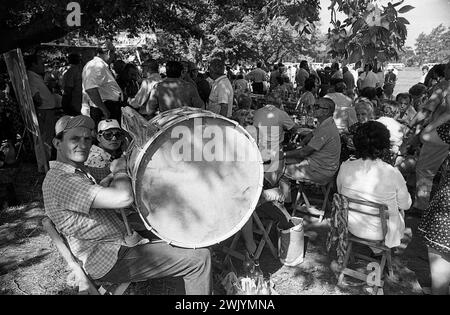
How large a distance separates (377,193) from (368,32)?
1352 millimetres

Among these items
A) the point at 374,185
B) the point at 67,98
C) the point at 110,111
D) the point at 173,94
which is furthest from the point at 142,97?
the point at 374,185

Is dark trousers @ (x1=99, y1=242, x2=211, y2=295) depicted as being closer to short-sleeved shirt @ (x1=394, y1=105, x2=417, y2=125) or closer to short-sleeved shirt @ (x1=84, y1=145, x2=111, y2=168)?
short-sleeved shirt @ (x1=84, y1=145, x2=111, y2=168)

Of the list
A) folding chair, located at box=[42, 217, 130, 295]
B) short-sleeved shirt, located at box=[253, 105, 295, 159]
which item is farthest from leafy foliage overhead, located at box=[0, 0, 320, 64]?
folding chair, located at box=[42, 217, 130, 295]

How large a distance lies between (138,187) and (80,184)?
1.20 ft

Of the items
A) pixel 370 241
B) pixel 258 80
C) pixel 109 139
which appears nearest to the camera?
pixel 370 241

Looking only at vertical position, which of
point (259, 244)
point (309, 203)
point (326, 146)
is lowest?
point (309, 203)

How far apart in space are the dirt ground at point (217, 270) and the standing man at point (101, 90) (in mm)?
1967

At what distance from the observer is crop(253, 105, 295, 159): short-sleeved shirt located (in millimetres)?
4898

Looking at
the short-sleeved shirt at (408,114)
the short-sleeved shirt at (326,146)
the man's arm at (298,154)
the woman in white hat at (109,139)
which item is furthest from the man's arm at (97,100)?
the short-sleeved shirt at (408,114)

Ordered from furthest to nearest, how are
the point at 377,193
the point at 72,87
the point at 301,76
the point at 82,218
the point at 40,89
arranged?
the point at 301,76 < the point at 72,87 < the point at 40,89 < the point at 377,193 < the point at 82,218

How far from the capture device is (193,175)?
2646 mm

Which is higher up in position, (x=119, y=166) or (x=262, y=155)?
(x=119, y=166)

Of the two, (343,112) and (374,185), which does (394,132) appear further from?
(374,185)

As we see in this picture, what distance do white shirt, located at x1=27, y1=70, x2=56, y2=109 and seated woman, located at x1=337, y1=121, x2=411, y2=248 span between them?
5.57 m
